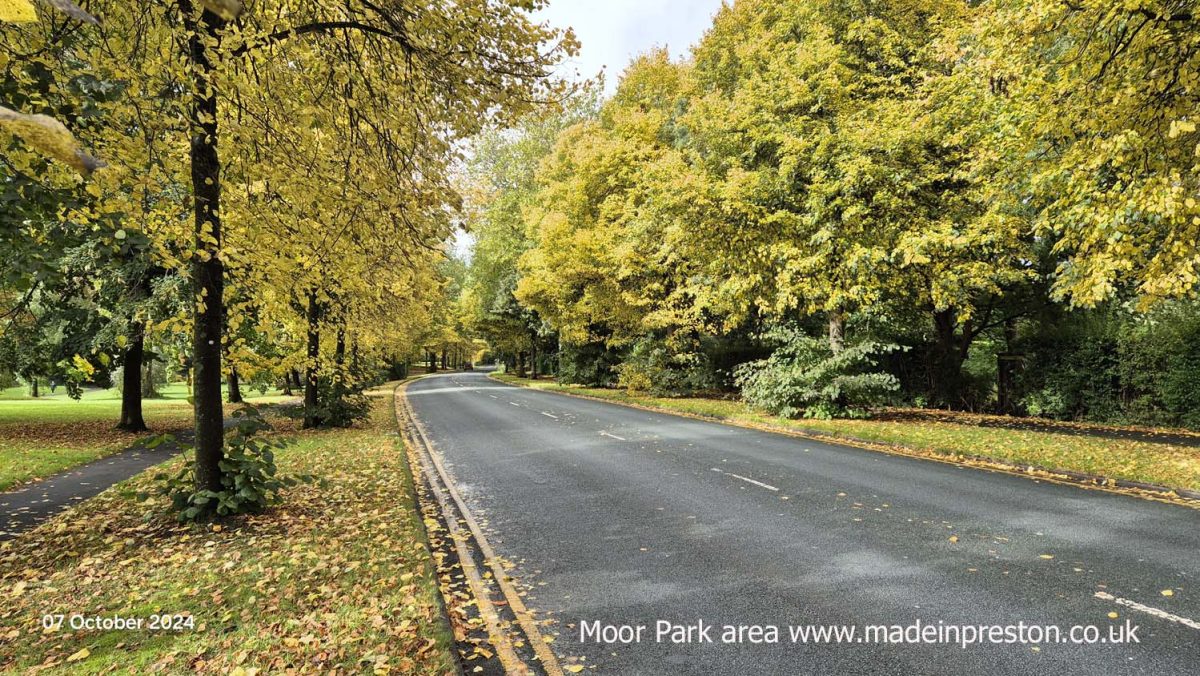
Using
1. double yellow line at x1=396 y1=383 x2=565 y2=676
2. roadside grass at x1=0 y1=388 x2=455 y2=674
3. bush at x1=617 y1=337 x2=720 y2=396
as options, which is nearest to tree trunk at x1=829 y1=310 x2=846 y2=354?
bush at x1=617 y1=337 x2=720 y2=396

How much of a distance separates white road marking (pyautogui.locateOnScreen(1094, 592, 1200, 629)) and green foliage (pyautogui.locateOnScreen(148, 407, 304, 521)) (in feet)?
27.0

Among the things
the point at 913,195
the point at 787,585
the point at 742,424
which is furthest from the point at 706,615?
the point at 913,195

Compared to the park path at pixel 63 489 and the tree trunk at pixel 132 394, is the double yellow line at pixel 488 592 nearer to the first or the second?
the park path at pixel 63 489

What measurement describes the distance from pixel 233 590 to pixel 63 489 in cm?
679

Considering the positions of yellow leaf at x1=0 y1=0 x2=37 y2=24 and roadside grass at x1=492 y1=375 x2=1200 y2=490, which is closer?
yellow leaf at x1=0 y1=0 x2=37 y2=24

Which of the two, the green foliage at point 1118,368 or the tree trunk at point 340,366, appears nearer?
the green foliage at point 1118,368

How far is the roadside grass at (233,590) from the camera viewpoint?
4016mm

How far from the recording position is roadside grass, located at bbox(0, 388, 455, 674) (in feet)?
13.2

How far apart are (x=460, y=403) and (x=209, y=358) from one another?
1928 cm

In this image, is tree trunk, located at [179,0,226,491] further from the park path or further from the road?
the road

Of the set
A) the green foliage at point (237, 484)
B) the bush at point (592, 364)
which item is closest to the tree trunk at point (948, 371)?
the bush at point (592, 364)

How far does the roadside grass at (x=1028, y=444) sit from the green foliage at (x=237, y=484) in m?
11.8

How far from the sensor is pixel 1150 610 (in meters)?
4.61

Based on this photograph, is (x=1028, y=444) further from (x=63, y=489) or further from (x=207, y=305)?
(x=63, y=489)
